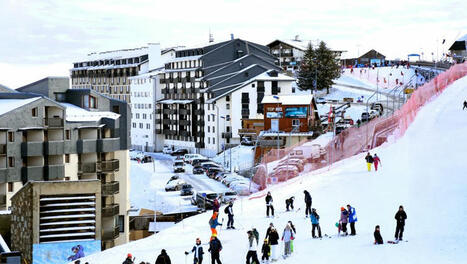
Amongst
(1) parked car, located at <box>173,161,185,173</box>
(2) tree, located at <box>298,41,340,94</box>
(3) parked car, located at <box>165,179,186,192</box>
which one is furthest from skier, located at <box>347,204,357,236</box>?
(2) tree, located at <box>298,41,340,94</box>

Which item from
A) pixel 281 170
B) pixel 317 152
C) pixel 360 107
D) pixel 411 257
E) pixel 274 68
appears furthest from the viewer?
pixel 274 68

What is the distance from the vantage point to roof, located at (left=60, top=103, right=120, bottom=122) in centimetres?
5848

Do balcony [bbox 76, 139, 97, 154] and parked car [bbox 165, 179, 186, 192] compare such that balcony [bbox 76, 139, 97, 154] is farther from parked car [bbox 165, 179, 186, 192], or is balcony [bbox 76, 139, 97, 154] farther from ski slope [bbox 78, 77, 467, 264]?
parked car [bbox 165, 179, 186, 192]

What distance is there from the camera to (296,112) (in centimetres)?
9231

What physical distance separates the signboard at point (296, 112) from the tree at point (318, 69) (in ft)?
103

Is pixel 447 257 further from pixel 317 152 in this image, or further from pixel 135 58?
pixel 135 58

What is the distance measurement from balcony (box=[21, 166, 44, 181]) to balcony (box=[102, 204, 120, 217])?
513 centimetres

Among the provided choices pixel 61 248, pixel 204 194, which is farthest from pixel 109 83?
pixel 61 248

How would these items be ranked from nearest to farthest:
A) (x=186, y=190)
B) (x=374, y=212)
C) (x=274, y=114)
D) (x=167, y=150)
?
(x=374, y=212) < (x=186, y=190) < (x=274, y=114) < (x=167, y=150)

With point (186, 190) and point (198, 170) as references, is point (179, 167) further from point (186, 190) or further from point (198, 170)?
point (186, 190)

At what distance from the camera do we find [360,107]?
109938mm

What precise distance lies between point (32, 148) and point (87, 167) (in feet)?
16.6

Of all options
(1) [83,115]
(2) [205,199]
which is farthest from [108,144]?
(2) [205,199]

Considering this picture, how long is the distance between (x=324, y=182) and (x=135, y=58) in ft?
373
